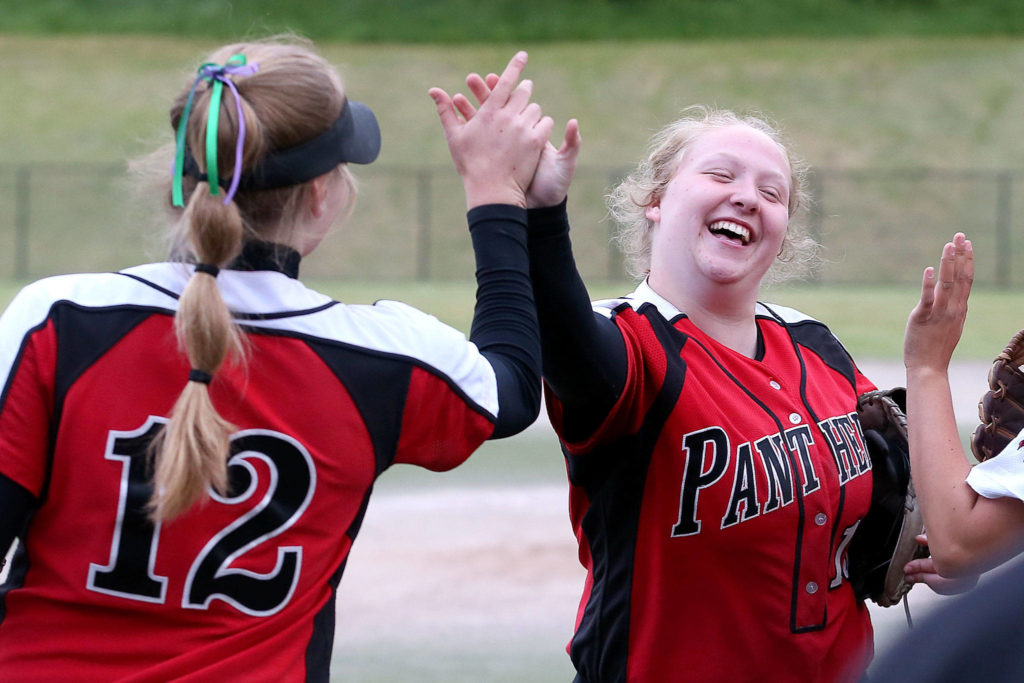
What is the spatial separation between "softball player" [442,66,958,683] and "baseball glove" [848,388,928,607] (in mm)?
73

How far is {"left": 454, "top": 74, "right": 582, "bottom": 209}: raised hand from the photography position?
2340mm

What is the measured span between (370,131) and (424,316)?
331 mm

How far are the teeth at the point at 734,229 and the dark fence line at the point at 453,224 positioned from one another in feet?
81.1

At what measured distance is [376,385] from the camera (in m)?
1.95

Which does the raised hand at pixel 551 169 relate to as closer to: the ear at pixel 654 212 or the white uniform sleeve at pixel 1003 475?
the ear at pixel 654 212

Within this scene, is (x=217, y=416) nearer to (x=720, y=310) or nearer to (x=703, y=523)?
(x=703, y=523)

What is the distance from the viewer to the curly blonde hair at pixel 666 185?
10.2 ft

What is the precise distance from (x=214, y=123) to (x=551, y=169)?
702mm

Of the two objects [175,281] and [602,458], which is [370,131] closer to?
[175,281]

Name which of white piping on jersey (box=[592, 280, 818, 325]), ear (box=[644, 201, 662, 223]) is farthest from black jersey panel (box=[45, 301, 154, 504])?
ear (box=[644, 201, 662, 223])

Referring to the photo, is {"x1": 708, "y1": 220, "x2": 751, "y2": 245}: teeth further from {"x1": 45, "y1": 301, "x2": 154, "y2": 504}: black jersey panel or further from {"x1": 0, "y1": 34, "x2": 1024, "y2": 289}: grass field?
{"x1": 0, "y1": 34, "x2": 1024, "y2": 289}: grass field

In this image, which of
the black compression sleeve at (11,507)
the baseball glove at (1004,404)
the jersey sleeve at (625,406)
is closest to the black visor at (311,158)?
the black compression sleeve at (11,507)

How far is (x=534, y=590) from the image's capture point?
618cm

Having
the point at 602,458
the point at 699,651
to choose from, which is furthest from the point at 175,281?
the point at 699,651
